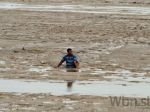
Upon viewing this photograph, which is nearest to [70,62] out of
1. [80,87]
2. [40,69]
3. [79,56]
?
[40,69]

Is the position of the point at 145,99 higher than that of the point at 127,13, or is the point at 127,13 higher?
the point at 127,13

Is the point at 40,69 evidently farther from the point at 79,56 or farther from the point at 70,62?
the point at 79,56

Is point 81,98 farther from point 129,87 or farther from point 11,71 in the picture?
point 11,71

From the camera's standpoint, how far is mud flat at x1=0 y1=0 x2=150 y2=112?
13.0 metres

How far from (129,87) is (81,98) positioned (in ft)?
6.28

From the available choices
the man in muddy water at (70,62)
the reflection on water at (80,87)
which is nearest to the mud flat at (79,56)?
the reflection on water at (80,87)

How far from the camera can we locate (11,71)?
1680 cm

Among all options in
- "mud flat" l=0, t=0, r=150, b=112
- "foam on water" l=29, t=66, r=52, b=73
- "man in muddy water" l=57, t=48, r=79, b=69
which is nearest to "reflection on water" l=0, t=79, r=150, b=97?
"mud flat" l=0, t=0, r=150, b=112

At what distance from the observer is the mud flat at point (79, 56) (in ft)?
42.6

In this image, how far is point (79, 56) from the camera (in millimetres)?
20109

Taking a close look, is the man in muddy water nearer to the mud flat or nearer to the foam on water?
the mud flat

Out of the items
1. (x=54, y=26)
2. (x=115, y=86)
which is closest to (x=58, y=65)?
(x=115, y=86)

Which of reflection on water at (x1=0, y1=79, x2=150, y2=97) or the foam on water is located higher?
the foam on water

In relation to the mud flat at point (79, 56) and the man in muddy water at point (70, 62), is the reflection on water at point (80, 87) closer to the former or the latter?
the mud flat at point (79, 56)
